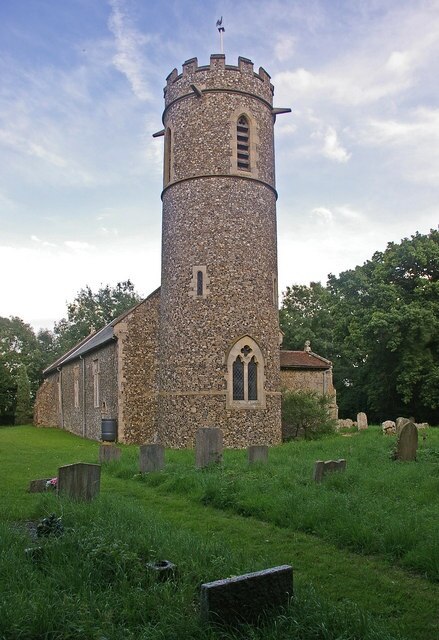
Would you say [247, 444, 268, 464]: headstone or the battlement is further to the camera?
the battlement

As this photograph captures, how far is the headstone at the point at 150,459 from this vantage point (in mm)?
11883

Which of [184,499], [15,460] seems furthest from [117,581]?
[15,460]

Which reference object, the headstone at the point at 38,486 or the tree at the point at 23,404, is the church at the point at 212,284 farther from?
the tree at the point at 23,404

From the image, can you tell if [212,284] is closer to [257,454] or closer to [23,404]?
[257,454]

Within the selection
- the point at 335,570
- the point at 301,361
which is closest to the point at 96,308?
the point at 301,361

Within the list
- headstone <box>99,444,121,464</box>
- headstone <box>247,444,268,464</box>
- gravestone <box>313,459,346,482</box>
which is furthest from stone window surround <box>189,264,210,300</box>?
gravestone <box>313,459,346,482</box>

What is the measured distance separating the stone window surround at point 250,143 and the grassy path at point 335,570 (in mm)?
13112

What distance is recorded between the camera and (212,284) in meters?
18.7

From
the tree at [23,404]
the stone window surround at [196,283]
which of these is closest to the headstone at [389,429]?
the stone window surround at [196,283]

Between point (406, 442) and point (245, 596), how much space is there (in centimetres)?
827

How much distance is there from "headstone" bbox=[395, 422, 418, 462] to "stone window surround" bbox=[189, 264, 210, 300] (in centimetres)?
862

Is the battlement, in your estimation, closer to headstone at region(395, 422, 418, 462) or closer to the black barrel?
the black barrel

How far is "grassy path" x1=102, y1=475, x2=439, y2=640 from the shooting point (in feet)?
15.6

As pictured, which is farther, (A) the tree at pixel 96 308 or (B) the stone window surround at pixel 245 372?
(A) the tree at pixel 96 308
